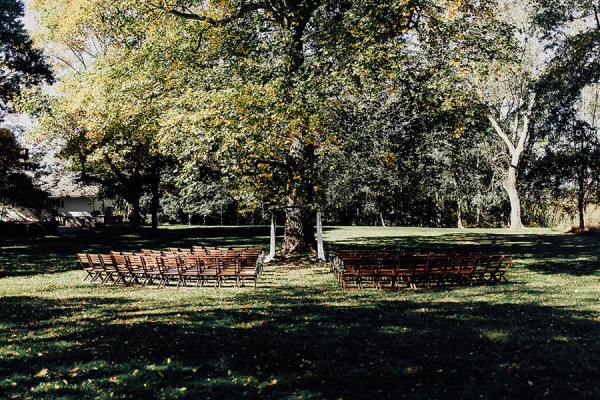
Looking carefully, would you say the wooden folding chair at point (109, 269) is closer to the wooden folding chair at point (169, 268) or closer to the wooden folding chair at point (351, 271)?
the wooden folding chair at point (169, 268)

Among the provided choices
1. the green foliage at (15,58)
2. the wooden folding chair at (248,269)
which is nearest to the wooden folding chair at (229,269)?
the wooden folding chair at (248,269)

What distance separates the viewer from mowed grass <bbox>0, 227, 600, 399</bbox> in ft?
19.2

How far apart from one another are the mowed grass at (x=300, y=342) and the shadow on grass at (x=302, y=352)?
1.0 inches

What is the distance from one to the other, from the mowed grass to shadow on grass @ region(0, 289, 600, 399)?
0.09 ft

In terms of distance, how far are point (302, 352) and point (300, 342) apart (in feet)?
1.82

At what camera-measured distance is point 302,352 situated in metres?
7.20

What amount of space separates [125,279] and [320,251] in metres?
7.83

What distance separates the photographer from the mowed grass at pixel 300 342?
5.84 meters

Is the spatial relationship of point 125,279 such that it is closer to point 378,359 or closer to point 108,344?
point 108,344

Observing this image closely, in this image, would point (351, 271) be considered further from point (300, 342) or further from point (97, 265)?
point (97, 265)

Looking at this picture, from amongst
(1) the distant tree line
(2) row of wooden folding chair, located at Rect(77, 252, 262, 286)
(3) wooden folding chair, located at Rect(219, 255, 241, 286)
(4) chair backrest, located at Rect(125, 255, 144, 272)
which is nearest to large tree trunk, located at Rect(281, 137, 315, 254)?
(1) the distant tree line

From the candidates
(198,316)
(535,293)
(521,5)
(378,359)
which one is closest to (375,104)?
(535,293)

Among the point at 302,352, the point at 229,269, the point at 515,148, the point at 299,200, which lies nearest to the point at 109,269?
the point at 229,269

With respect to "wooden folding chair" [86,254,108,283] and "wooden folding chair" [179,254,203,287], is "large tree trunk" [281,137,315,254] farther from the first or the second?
"wooden folding chair" [86,254,108,283]
